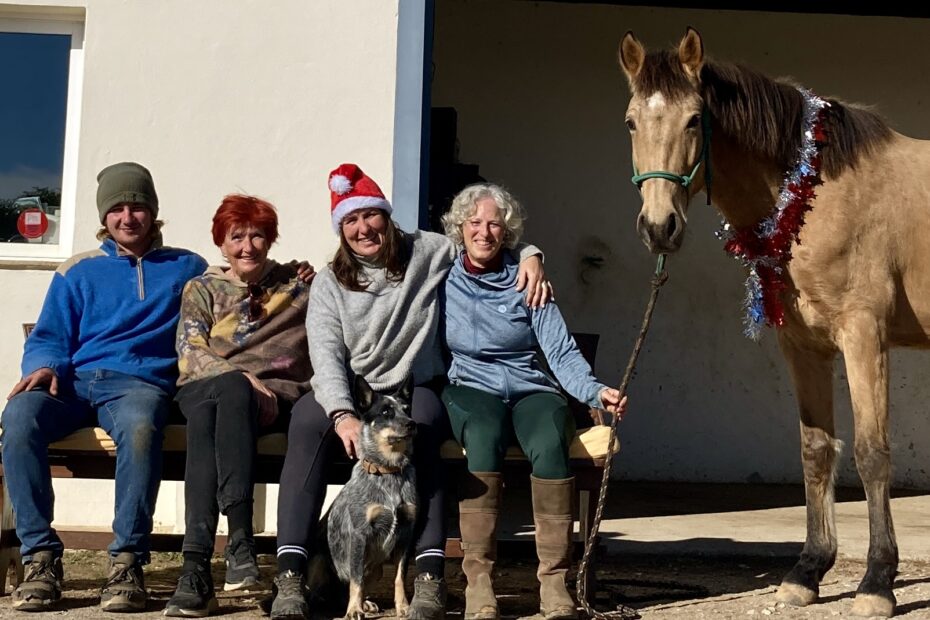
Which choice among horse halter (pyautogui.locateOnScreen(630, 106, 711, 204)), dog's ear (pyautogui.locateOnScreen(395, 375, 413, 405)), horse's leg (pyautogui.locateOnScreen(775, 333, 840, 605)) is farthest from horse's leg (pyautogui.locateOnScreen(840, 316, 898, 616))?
dog's ear (pyautogui.locateOnScreen(395, 375, 413, 405))

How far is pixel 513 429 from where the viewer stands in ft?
Answer: 14.3

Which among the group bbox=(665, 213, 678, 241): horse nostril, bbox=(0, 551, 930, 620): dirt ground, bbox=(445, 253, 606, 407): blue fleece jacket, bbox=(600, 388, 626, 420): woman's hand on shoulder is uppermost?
bbox=(665, 213, 678, 241): horse nostril

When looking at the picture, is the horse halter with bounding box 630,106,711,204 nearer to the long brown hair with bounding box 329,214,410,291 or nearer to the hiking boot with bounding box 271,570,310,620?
the long brown hair with bounding box 329,214,410,291

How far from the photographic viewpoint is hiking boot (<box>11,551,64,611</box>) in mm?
4207

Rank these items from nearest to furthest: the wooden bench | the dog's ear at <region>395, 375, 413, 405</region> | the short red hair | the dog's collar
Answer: the dog's collar, the dog's ear at <region>395, 375, 413, 405</region>, the wooden bench, the short red hair

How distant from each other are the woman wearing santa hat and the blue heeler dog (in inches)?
2.8

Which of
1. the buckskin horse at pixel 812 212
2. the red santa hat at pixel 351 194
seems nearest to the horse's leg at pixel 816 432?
the buckskin horse at pixel 812 212

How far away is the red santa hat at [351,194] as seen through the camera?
4.49 metres

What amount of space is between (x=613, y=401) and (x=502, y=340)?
1.73 feet

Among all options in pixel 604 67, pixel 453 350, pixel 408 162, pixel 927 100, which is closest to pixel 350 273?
pixel 453 350

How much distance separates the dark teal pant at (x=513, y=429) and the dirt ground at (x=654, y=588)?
23.7 inches

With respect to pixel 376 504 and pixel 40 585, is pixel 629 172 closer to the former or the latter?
pixel 376 504

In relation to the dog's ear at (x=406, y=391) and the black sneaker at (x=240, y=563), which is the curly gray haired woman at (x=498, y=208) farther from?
the black sneaker at (x=240, y=563)

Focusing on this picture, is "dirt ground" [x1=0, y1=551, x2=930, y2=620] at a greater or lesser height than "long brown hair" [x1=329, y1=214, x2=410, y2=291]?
lesser
